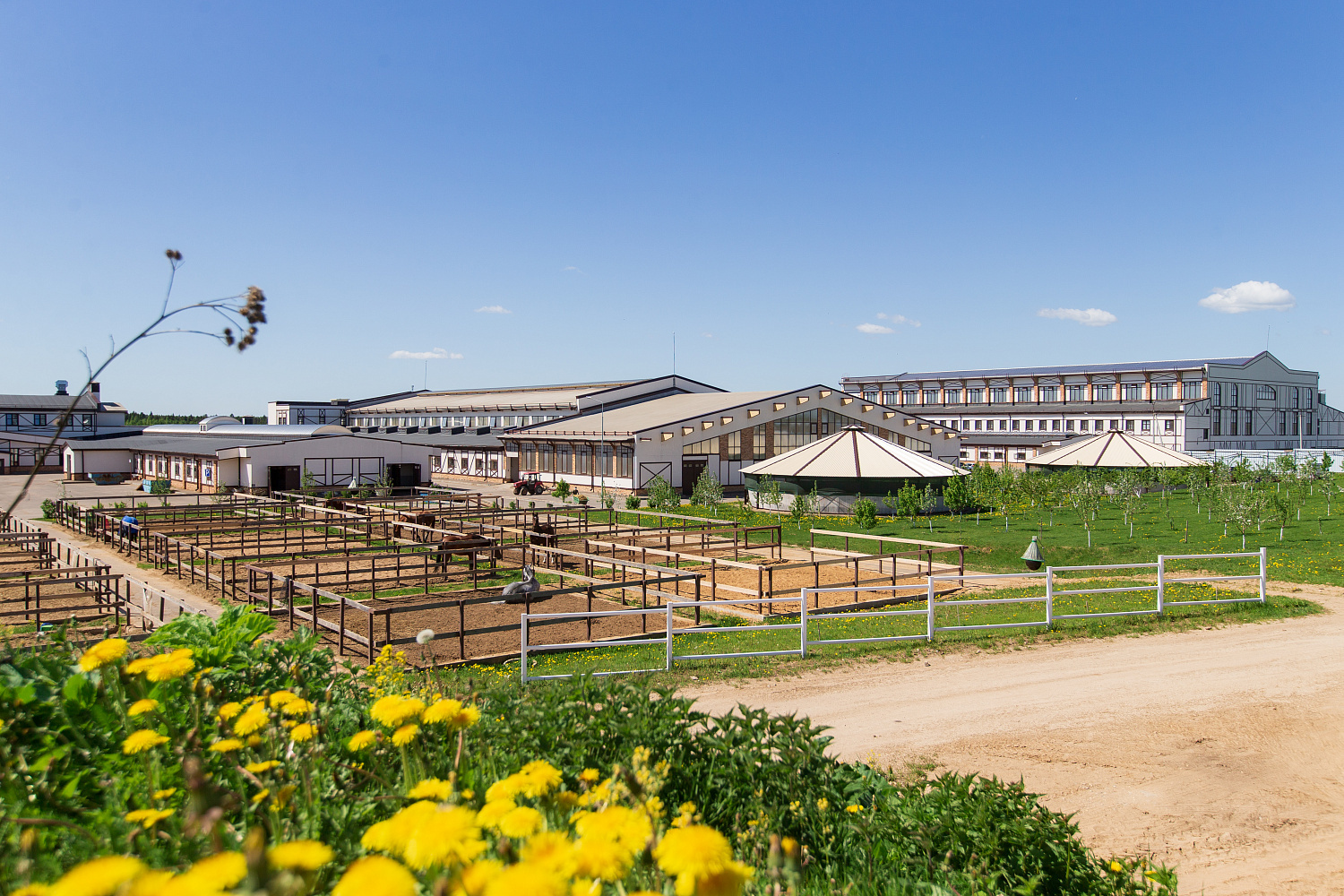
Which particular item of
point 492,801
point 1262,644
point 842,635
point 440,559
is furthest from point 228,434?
point 492,801

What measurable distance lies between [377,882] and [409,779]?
5.98 ft

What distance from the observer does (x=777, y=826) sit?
4.57m

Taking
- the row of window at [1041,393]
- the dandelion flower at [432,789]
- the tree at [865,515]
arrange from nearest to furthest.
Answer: the dandelion flower at [432,789] < the tree at [865,515] < the row of window at [1041,393]

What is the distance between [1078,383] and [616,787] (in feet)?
284

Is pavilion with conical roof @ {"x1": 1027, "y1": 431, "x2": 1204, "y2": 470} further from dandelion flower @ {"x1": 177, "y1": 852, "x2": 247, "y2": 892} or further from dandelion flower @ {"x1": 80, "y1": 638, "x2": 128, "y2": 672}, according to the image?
dandelion flower @ {"x1": 177, "y1": 852, "x2": 247, "y2": 892}

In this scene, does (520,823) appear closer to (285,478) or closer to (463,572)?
(463,572)

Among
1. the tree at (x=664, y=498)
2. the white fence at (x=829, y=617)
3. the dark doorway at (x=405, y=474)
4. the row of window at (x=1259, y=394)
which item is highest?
the row of window at (x=1259, y=394)

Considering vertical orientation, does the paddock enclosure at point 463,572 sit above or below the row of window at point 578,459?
below

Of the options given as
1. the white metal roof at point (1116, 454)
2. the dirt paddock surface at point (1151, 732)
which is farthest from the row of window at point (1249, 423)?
the dirt paddock surface at point (1151, 732)

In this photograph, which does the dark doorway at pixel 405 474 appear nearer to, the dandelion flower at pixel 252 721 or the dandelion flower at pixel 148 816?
the dandelion flower at pixel 252 721

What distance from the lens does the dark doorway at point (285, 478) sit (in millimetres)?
51750

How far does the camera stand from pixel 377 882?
152 centimetres

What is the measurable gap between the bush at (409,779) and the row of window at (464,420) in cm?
6292

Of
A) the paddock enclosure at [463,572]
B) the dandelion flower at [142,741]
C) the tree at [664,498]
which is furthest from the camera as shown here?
the tree at [664,498]
